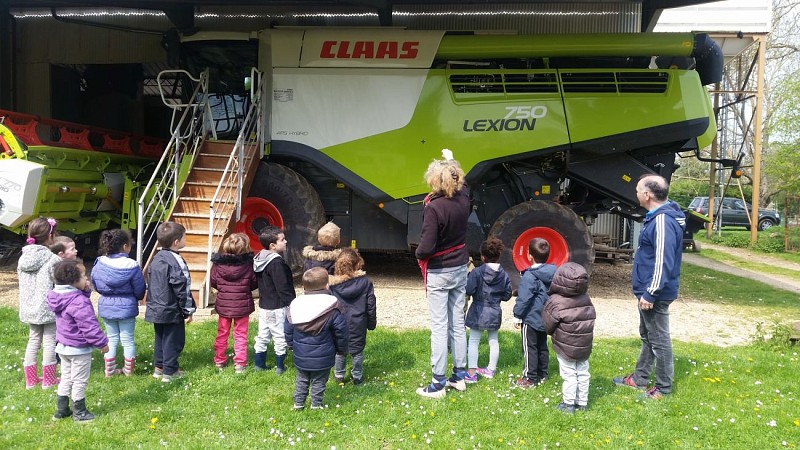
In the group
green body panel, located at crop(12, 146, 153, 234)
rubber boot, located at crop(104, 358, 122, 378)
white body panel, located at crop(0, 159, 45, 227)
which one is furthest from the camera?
green body panel, located at crop(12, 146, 153, 234)

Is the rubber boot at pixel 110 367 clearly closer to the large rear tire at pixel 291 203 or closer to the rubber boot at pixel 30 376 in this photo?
the rubber boot at pixel 30 376

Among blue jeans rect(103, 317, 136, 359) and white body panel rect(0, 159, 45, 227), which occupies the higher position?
white body panel rect(0, 159, 45, 227)

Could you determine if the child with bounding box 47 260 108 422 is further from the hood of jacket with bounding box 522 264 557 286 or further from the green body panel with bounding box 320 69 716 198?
the green body panel with bounding box 320 69 716 198

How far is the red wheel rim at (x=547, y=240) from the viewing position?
7547 mm

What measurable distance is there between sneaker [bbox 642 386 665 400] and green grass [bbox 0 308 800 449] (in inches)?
2.5

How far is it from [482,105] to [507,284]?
3774 mm

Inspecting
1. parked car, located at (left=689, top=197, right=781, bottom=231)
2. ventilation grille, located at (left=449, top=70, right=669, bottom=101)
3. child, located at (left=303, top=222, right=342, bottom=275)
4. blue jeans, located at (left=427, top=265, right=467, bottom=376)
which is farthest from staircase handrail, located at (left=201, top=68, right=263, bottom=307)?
parked car, located at (left=689, top=197, right=781, bottom=231)

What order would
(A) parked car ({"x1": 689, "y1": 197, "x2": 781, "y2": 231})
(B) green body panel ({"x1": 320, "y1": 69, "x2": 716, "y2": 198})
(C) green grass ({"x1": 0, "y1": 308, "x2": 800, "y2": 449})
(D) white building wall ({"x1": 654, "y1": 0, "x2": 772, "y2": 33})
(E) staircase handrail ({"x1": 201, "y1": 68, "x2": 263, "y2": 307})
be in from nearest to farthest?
(C) green grass ({"x1": 0, "y1": 308, "x2": 800, "y2": 449}) → (E) staircase handrail ({"x1": 201, "y1": 68, "x2": 263, "y2": 307}) → (B) green body panel ({"x1": 320, "y1": 69, "x2": 716, "y2": 198}) → (D) white building wall ({"x1": 654, "y1": 0, "x2": 772, "y2": 33}) → (A) parked car ({"x1": 689, "y1": 197, "x2": 781, "y2": 231})

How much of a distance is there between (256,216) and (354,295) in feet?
14.6

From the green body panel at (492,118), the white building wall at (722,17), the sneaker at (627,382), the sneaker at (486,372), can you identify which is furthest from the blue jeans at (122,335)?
the white building wall at (722,17)

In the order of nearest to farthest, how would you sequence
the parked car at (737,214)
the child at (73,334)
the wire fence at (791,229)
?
the child at (73,334) → the wire fence at (791,229) → the parked car at (737,214)

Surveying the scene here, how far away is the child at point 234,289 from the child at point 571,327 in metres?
2.46

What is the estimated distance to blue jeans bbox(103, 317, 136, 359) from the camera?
166 inches

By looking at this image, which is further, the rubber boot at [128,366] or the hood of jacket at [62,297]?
the rubber boot at [128,366]
